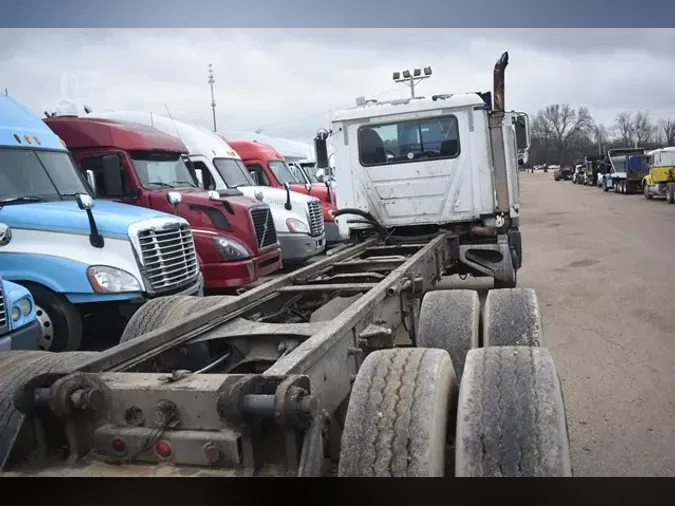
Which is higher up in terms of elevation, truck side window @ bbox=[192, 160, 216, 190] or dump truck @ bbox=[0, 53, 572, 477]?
truck side window @ bbox=[192, 160, 216, 190]

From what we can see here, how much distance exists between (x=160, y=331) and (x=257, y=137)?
1175 cm

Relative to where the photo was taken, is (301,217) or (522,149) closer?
(522,149)

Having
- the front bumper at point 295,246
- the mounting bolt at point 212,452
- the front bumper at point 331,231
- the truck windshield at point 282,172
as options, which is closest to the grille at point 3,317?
the mounting bolt at point 212,452

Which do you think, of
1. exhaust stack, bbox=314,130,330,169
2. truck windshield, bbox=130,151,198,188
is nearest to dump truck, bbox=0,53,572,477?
exhaust stack, bbox=314,130,330,169

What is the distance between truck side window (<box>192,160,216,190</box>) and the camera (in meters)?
10.8

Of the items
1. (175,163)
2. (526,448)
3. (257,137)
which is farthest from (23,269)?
(257,137)

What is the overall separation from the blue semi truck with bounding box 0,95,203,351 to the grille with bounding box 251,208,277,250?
2.52 metres

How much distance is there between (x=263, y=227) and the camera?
31.0 ft

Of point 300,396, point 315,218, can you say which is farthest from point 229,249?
point 300,396

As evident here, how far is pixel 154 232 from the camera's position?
6477 millimetres

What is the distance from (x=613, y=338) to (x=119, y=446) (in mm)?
5037

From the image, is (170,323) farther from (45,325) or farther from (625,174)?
(625,174)

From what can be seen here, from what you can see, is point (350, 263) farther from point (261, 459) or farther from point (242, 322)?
point (261, 459)

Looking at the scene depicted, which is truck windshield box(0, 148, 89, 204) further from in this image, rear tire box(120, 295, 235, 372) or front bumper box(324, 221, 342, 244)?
front bumper box(324, 221, 342, 244)
